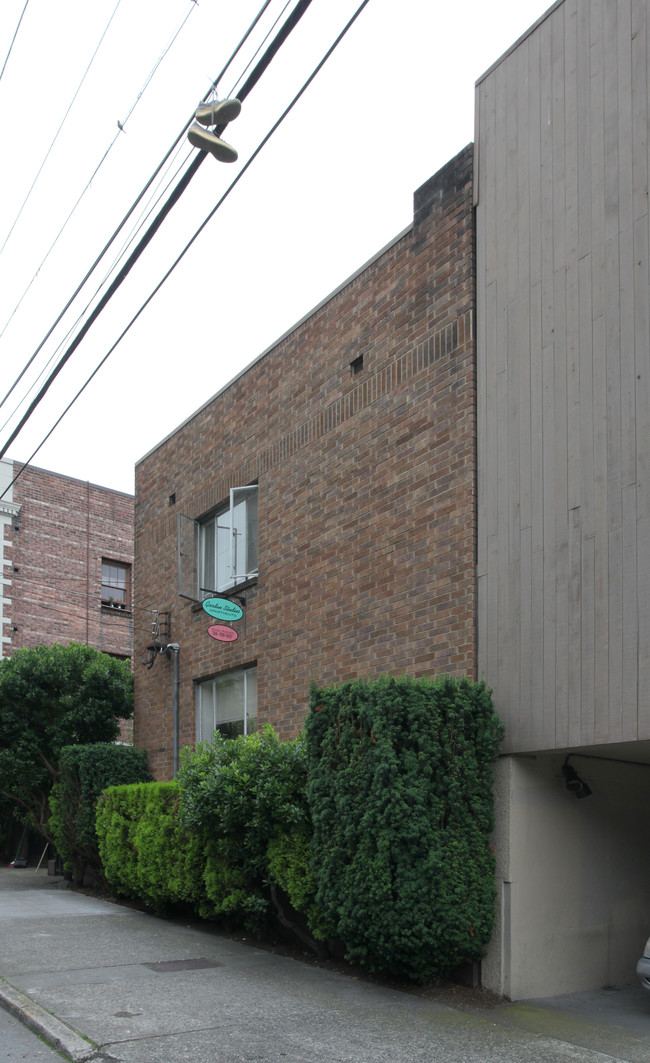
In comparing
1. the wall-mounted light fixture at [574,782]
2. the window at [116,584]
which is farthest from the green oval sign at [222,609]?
the window at [116,584]

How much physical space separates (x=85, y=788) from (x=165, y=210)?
1009cm

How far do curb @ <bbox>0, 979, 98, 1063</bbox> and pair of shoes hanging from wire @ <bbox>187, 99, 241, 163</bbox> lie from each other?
246 inches

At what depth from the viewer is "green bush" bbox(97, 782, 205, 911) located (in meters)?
12.1

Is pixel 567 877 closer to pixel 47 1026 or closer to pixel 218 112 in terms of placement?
pixel 47 1026

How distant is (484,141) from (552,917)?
7502 mm

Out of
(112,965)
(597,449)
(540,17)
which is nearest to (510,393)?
(597,449)

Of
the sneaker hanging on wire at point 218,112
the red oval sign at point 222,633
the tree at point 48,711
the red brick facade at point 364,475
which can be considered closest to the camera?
the sneaker hanging on wire at point 218,112

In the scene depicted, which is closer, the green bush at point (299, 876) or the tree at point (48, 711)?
the green bush at point (299, 876)

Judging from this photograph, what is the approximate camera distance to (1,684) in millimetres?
17656

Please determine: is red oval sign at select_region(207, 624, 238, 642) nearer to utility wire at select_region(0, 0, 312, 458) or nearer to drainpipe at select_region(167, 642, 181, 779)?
drainpipe at select_region(167, 642, 181, 779)

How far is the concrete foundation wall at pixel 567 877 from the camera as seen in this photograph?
8.78m

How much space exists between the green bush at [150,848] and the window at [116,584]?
56.1 ft

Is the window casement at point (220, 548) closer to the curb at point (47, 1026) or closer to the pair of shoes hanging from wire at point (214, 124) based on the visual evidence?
the curb at point (47, 1026)

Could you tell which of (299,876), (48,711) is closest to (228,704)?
(48,711)
